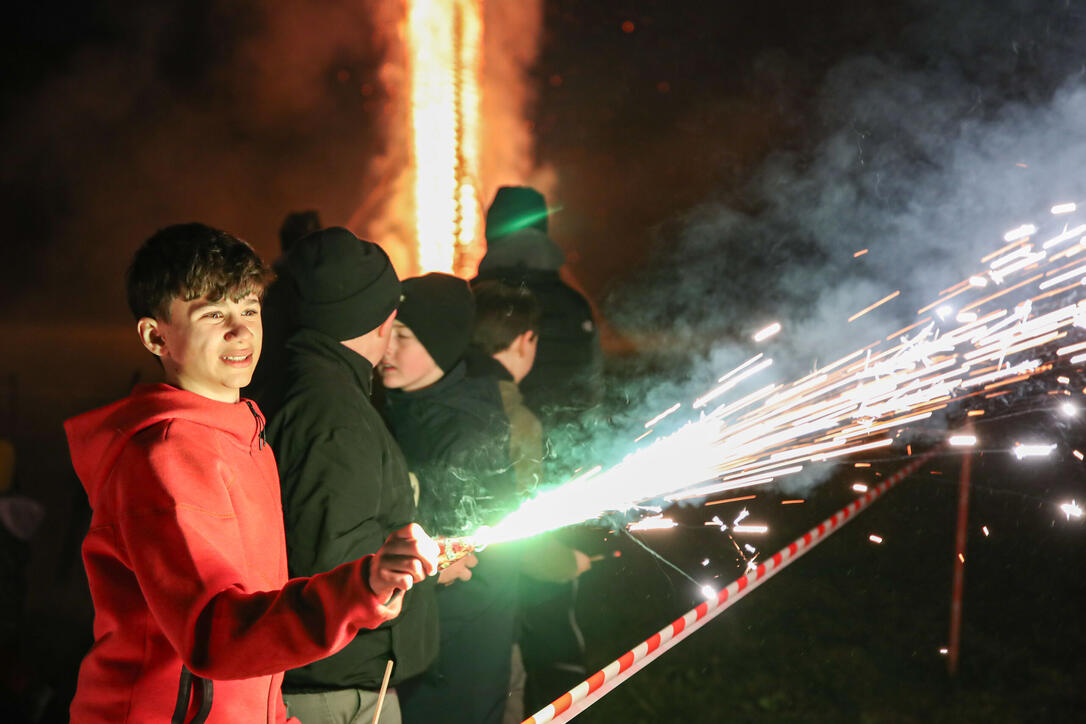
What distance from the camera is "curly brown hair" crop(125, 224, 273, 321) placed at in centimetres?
187

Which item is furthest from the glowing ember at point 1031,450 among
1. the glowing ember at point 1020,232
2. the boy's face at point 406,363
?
the boy's face at point 406,363

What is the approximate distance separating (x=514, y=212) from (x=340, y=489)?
317 cm

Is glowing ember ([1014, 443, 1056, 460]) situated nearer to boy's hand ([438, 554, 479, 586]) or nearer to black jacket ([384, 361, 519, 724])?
black jacket ([384, 361, 519, 724])

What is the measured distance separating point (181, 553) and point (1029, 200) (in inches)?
335

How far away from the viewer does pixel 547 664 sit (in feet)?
14.6

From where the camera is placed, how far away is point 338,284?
248 cm

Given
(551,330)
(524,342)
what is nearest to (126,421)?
(524,342)

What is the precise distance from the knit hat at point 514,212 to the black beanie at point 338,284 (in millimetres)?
2349

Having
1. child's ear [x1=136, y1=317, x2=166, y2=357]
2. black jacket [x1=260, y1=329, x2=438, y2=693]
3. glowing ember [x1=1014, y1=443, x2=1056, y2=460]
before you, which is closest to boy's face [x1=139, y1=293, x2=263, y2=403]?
child's ear [x1=136, y1=317, x2=166, y2=357]

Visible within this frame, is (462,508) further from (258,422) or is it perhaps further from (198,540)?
(198,540)

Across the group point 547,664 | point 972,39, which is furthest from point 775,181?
point 547,664

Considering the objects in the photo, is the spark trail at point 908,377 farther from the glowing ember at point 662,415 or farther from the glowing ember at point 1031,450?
the glowing ember at point 1031,450

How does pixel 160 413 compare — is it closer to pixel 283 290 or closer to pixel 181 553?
pixel 181 553

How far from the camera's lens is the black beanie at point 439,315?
3.13 meters
